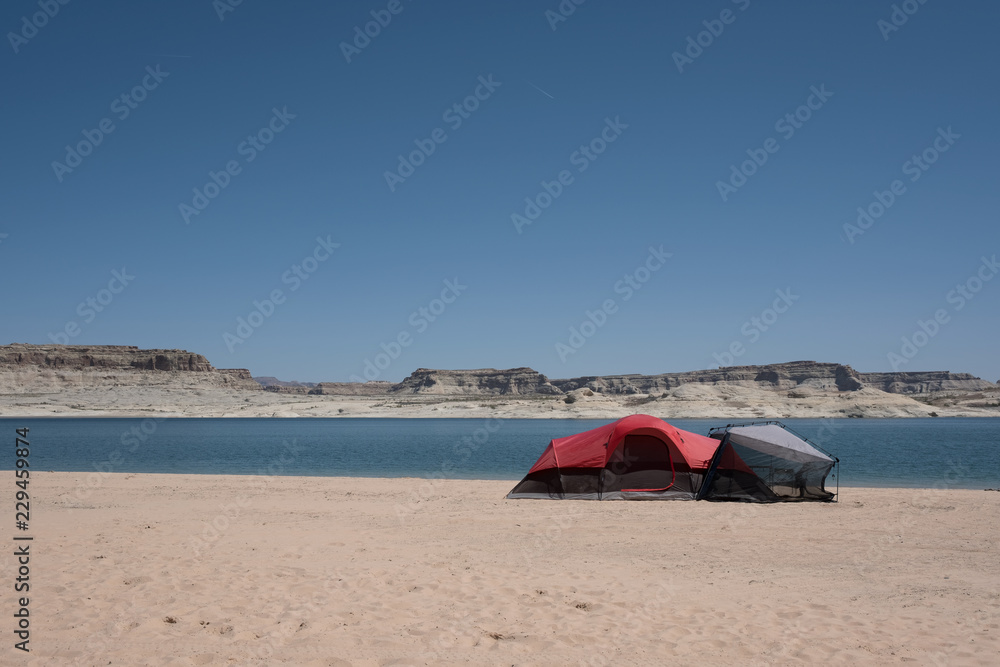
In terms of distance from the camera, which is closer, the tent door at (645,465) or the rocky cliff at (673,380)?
the tent door at (645,465)

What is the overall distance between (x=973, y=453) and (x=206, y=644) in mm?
38683

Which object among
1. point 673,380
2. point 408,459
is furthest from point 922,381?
point 408,459

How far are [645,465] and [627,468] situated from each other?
1.59 feet

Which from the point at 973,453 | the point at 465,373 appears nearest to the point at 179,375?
the point at 465,373

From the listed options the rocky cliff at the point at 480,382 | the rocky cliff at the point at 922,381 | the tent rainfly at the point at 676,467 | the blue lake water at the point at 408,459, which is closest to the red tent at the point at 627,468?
the tent rainfly at the point at 676,467

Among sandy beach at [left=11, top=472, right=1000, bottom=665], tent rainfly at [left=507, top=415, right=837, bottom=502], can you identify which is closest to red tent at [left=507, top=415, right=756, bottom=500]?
tent rainfly at [left=507, top=415, right=837, bottom=502]

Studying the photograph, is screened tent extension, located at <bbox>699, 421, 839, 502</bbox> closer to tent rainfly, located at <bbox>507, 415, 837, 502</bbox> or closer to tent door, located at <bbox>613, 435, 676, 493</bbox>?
tent rainfly, located at <bbox>507, 415, 837, 502</bbox>

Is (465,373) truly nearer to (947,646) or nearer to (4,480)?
(4,480)

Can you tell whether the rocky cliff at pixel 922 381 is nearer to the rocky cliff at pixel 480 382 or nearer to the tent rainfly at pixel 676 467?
the rocky cliff at pixel 480 382

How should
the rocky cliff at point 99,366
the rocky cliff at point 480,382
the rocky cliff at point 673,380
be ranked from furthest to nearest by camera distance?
1. the rocky cliff at point 480,382
2. the rocky cliff at point 673,380
3. the rocky cliff at point 99,366

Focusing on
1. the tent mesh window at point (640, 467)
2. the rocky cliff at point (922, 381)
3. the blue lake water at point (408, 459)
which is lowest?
the blue lake water at point (408, 459)

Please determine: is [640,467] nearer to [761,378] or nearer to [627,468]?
[627,468]

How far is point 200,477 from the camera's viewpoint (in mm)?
22906

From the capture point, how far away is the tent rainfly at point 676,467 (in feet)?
51.9
